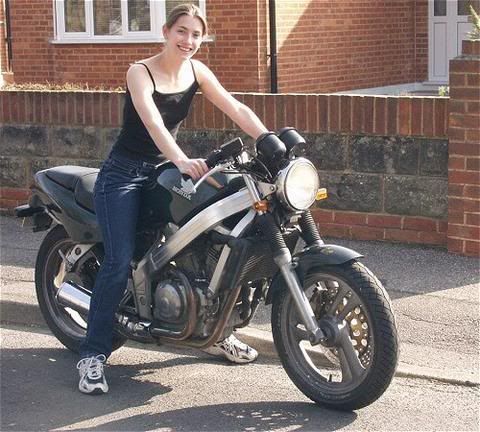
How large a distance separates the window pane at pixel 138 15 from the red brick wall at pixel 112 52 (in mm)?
289

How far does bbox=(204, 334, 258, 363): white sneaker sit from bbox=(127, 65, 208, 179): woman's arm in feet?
4.30

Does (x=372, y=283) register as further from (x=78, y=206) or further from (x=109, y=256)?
(x=78, y=206)

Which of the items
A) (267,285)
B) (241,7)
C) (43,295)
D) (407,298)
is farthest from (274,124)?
(241,7)

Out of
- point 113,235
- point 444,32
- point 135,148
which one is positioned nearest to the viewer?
point 113,235

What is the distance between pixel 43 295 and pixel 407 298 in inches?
92.8

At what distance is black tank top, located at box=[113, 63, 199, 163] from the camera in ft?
19.5

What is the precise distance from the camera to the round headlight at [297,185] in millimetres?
5414

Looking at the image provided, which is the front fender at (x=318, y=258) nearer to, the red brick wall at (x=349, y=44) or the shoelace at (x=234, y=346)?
the shoelace at (x=234, y=346)

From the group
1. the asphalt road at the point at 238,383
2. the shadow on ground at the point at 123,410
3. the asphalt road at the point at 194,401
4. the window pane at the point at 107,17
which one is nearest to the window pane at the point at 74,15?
the window pane at the point at 107,17

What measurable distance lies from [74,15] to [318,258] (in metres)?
12.3

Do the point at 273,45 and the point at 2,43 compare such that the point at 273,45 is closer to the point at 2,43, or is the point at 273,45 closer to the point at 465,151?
the point at 465,151

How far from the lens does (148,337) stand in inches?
237

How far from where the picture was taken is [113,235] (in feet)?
19.6

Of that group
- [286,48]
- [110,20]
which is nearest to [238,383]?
[286,48]
